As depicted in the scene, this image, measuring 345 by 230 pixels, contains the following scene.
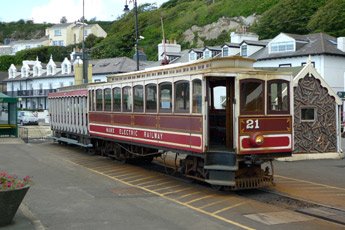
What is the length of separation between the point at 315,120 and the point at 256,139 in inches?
396

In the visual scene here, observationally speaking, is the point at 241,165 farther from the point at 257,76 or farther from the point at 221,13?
the point at 221,13

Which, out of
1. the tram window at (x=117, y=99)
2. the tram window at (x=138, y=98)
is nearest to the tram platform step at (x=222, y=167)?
the tram window at (x=138, y=98)

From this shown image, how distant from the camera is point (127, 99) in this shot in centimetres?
1808

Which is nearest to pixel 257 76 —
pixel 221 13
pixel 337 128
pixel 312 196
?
pixel 312 196

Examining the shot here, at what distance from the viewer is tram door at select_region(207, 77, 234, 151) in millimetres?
13573

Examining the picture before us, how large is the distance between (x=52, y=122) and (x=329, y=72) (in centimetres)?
2153

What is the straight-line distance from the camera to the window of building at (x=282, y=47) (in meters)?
39.8

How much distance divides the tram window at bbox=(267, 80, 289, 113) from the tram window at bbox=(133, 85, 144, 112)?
479cm

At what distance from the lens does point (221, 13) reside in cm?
8275

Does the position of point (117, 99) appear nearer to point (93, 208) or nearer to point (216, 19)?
point (93, 208)

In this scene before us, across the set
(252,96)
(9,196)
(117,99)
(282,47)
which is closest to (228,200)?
(252,96)

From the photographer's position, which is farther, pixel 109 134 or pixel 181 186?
pixel 109 134

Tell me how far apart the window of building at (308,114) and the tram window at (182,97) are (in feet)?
30.4

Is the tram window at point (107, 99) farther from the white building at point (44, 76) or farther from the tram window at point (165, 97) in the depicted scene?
the white building at point (44, 76)
